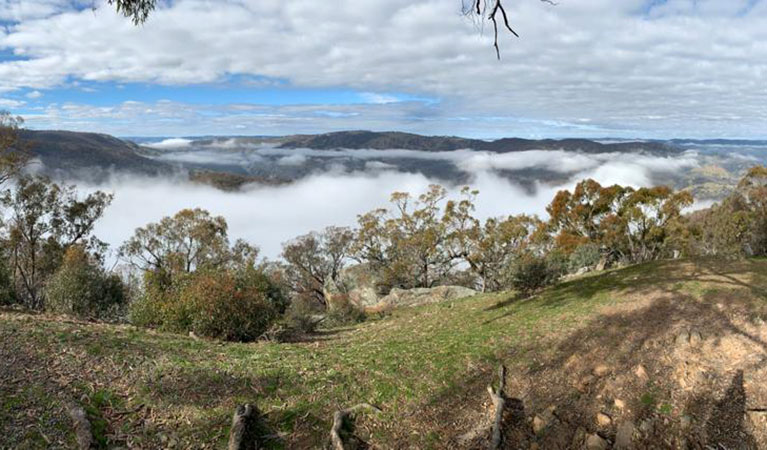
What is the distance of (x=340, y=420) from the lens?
7.22 metres

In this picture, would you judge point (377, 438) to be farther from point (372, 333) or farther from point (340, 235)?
point (340, 235)

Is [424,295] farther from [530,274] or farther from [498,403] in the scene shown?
[498,403]

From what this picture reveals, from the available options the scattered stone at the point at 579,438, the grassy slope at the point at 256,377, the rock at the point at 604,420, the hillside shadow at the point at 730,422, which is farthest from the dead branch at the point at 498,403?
the hillside shadow at the point at 730,422

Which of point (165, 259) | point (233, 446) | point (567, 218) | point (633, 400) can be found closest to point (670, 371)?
point (633, 400)

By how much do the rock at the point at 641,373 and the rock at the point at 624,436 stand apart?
55.1 inches

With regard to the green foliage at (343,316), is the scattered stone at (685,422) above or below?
above

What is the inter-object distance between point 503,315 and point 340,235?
2918 cm

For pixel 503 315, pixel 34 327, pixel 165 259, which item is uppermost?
pixel 34 327

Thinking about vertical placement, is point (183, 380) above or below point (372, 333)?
above

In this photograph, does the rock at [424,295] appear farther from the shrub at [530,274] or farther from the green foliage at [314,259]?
the green foliage at [314,259]

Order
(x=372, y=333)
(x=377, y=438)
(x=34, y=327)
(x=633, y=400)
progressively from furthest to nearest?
(x=372, y=333), (x=34, y=327), (x=633, y=400), (x=377, y=438)

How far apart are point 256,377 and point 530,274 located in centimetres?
1037

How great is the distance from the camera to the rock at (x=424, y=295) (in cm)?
2453

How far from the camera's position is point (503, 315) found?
1375cm
